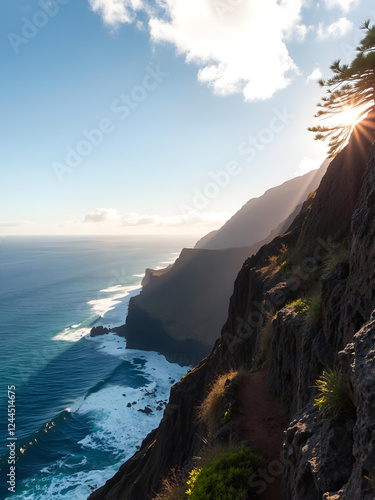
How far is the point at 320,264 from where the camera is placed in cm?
1563

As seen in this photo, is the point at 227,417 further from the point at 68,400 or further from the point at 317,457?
the point at 68,400

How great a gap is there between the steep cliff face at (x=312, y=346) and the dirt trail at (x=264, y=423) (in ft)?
2.48

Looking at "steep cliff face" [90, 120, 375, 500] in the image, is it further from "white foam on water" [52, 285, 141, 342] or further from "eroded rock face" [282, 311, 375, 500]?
"white foam on water" [52, 285, 141, 342]

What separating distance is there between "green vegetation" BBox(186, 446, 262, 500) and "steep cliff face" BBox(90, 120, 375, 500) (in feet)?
4.23

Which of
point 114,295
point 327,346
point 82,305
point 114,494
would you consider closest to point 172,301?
point 82,305

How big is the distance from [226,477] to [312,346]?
4324 mm

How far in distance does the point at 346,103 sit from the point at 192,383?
22.8m

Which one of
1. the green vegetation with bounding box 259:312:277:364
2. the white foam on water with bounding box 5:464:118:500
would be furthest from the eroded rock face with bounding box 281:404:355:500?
the white foam on water with bounding box 5:464:118:500

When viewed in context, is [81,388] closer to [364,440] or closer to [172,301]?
[172,301]

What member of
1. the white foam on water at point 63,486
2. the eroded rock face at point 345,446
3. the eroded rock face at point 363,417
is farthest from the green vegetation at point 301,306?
the white foam on water at point 63,486

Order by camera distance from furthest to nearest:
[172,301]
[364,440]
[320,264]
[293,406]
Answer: [172,301] < [320,264] < [293,406] < [364,440]

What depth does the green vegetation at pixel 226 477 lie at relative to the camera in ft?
23.4

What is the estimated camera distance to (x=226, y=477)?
7.57 m

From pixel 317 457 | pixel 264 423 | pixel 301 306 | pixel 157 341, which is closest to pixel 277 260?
pixel 301 306
